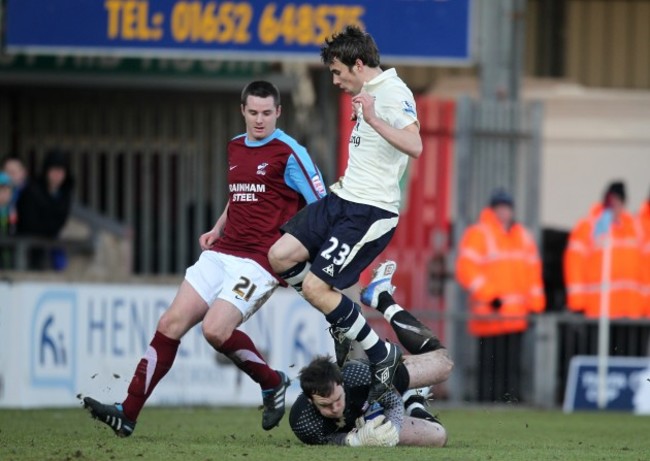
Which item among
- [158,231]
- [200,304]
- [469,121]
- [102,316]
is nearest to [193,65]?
[158,231]

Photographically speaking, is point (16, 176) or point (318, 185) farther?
point (16, 176)

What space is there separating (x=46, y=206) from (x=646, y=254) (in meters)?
6.54

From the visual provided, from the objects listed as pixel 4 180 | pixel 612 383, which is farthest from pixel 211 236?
pixel 612 383

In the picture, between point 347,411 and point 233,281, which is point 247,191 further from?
point 347,411

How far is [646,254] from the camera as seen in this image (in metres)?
17.6

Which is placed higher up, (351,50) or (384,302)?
(351,50)

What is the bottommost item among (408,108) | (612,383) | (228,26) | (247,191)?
(612,383)

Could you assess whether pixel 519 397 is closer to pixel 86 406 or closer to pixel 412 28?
pixel 412 28

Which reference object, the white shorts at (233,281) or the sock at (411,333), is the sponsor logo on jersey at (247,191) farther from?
the sock at (411,333)

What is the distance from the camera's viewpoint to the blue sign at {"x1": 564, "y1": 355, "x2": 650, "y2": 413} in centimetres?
1666

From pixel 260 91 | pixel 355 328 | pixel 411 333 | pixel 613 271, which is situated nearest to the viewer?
pixel 355 328

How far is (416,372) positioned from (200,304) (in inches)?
58.2

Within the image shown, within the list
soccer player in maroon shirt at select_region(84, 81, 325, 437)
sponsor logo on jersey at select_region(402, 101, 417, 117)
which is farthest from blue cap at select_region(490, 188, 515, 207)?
sponsor logo on jersey at select_region(402, 101, 417, 117)

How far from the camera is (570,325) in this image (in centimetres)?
1708
